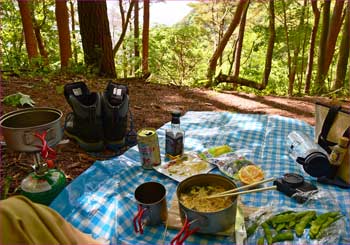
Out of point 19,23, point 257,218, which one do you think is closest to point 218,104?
point 257,218

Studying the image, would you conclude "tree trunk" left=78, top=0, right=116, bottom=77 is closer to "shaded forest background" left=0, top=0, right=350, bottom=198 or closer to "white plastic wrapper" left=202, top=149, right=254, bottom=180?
"shaded forest background" left=0, top=0, right=350, bottom=198

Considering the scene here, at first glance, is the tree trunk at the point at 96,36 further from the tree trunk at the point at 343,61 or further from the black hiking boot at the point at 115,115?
the tree trunk at the point at 343,61

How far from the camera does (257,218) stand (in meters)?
1.15

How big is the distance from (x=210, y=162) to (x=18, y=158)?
120 centimetres

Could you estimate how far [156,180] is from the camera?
1495 mm

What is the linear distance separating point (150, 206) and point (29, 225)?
1.42ft

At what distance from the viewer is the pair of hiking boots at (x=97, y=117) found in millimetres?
1719

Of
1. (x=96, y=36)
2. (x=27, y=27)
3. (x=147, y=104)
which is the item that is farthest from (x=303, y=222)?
(x=27, y=27)

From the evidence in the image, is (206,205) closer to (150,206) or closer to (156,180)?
(150,206)

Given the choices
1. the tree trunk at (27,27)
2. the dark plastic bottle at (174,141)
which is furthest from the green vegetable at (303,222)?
the tree trunk at (27,27)

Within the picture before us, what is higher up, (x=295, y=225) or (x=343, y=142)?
A: (x=343, y=142)

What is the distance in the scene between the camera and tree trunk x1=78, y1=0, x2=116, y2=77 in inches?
153

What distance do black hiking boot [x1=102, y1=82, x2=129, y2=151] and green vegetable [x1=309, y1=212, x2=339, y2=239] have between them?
1.23 meters

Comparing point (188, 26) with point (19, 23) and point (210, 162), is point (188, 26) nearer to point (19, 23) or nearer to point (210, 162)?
point (19, 23)
